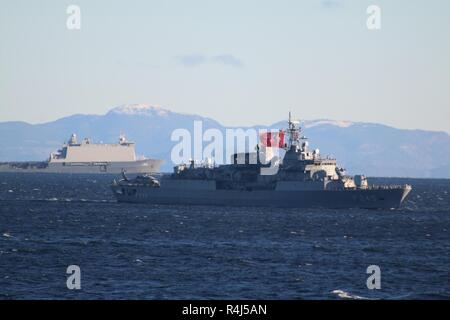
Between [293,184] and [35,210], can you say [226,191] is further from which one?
[35,210]

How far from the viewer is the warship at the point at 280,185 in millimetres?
80125

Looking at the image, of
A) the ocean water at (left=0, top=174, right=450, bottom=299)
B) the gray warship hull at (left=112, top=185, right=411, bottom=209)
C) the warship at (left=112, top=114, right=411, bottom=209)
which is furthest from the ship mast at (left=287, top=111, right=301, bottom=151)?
the ocean water at (left=0, top=174, right=450, bottom=299)

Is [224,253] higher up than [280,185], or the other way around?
[280,185]

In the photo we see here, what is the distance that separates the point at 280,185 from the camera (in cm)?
8169

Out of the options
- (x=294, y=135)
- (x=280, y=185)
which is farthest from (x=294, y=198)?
(x=294, y=135)

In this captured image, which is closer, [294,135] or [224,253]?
[224,253]

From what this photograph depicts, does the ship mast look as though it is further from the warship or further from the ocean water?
the ocean water

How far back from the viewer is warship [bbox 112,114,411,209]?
263 feet

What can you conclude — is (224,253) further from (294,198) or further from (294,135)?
(294,135)

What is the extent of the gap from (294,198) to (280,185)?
176 centimetres

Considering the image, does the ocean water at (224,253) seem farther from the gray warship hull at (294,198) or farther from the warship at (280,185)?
the warship at (280,185)

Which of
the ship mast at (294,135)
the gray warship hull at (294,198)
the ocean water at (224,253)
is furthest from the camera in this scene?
the ship mast at (294,135)

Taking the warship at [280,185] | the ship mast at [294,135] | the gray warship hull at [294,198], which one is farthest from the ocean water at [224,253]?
the ship mast at [294,135]
